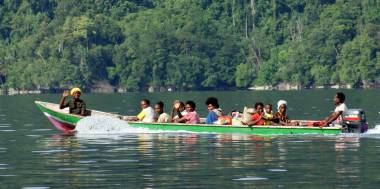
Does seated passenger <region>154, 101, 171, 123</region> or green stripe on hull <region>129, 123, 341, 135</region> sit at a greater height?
seated passenger <region>154, 101, 171, 123</region>

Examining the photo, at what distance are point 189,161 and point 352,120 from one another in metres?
9.31

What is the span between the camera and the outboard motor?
3997 centimetres

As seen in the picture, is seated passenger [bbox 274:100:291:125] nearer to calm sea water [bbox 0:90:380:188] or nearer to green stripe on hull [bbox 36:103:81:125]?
calm sea water [bbox 0:90:380:188]

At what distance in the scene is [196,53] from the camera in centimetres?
19012

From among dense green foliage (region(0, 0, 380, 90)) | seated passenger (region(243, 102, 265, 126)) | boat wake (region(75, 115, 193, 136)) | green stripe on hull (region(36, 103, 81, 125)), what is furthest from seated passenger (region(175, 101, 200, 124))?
dense green foliage (region(0, 0, 380, 90))

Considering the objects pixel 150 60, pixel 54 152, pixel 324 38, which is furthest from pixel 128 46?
→ pixel 54 152

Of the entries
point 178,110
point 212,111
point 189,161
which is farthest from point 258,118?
point 189,161

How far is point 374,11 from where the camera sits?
607 feet

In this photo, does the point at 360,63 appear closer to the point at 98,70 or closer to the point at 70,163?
the point at 98,70

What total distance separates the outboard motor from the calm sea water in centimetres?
25

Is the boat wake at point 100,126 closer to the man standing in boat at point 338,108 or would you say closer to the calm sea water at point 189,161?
the calm sea water at point 189,161

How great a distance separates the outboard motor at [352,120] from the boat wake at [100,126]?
818 centimetres

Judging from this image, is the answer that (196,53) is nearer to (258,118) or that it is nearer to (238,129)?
(238,129)

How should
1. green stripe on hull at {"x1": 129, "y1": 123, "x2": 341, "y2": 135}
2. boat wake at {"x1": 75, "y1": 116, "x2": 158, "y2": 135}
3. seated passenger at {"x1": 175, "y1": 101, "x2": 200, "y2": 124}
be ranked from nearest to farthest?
green stripe on hull at {"x1": 129, "y1": 123, "x2": 341, "y2": 135} → seated passenger at {"x1": 175, "y1": 101, "x2": 200, "y2": 124} → boat wake at {"x1": 75, "y1": 116, "x2": 158, "y2": 135}
